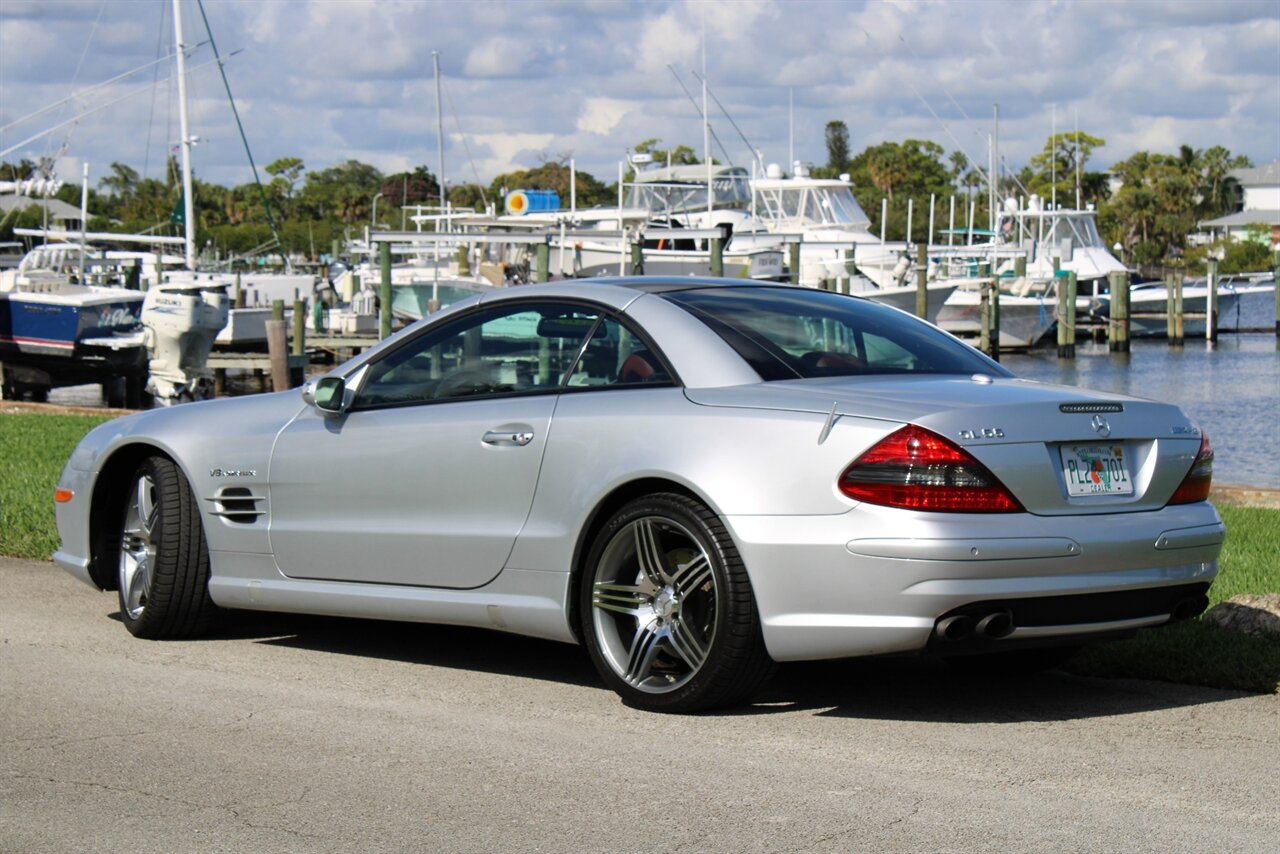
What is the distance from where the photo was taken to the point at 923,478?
513 centimetres

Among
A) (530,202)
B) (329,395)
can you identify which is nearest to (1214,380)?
(530,202)

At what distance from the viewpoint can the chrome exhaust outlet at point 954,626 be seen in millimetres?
5133

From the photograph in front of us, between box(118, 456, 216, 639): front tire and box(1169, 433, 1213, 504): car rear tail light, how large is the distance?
12.5 feet

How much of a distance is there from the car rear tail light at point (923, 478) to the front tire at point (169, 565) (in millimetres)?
3082

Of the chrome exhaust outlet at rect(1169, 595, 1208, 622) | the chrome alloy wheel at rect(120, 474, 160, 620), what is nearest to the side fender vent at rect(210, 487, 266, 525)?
the chrome alloy wheel at rect(120, 474, 160, 620)

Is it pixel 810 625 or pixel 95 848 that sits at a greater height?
pixel 810 625

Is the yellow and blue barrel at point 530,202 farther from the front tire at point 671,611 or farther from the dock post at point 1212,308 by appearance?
the front tire at point 671,611

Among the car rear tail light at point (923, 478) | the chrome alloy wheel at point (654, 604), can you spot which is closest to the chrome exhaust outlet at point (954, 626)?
the car rear tail light at point (923, 478)

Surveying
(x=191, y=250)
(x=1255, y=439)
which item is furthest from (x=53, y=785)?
(x=191, y=250)

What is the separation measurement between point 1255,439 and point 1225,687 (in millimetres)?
21409

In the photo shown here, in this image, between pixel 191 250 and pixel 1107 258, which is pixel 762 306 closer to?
pixel 191 250

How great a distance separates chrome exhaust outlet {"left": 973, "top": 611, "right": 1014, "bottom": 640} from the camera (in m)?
5.17

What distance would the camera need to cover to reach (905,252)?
50969 mm

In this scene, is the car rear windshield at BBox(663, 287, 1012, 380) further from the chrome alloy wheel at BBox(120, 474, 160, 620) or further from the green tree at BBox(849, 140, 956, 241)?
the green tree at BBox(849, 140, 956, 241)
